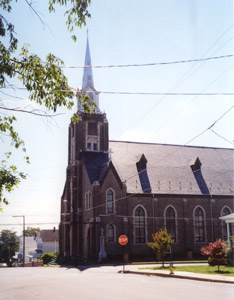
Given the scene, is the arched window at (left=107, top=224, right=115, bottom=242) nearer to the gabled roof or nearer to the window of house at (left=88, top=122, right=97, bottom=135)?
the gabled roof

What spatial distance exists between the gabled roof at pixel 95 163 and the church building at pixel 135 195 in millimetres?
122

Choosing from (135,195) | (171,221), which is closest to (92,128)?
(135,195)

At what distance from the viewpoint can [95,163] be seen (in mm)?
44531

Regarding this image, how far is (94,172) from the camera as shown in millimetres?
43000

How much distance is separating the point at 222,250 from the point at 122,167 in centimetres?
2216

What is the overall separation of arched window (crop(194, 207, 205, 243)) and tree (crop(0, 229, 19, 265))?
188ft

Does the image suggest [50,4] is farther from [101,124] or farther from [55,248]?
[55,248]

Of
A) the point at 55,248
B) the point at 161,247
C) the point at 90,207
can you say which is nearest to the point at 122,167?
the point at 90,207

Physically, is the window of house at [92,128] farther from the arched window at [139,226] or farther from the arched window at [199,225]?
the arched window at [199,225]

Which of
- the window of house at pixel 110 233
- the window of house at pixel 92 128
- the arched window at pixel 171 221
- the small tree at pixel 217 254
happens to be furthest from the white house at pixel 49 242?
the small tree at pixel 217 254

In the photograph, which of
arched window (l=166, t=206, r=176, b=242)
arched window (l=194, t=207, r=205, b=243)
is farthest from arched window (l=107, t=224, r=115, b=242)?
arched window (l=194, t=207, r=205, b=243)

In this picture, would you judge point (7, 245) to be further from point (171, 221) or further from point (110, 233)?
point (171, 221)

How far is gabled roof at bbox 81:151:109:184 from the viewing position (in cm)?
4234

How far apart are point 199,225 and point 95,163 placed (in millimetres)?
14979
